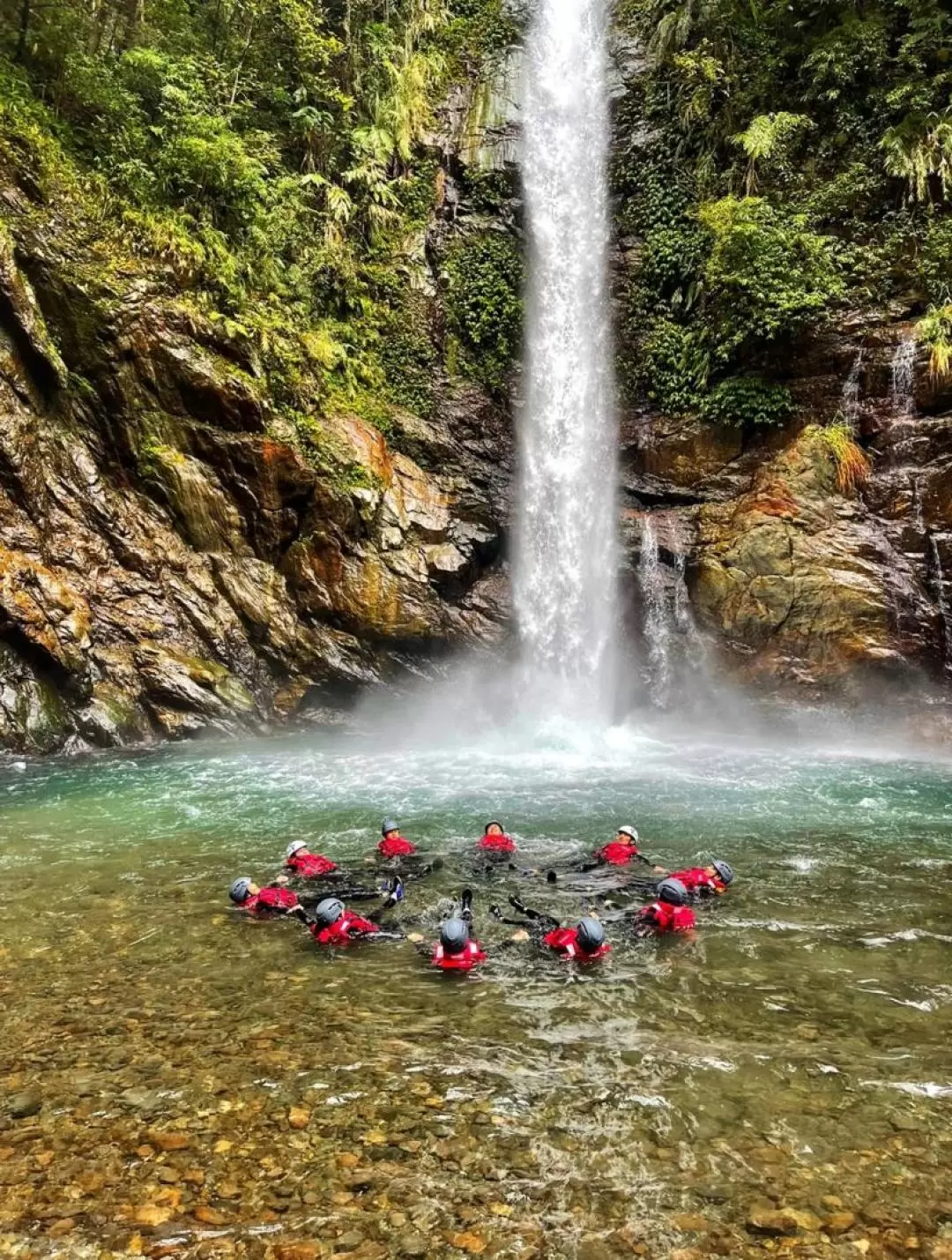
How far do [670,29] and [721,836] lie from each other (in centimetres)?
→ 2431

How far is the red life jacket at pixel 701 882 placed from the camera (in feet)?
23.4

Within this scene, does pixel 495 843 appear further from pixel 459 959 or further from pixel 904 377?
pixel 904 377

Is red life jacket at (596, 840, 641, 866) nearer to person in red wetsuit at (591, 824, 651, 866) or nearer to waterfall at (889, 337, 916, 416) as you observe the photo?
person in red wetsuit at (591, 824, 651, 866)

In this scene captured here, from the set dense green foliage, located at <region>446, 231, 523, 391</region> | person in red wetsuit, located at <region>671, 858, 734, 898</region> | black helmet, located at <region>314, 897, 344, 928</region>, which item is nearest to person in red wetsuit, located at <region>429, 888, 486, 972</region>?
black helmet, located at <region>314, 897, 344, 928</region>

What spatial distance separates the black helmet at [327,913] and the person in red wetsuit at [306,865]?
1633 millimetres

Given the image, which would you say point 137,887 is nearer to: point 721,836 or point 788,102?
point 721,836

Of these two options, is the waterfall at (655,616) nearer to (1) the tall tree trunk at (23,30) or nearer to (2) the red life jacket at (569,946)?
(2) the red life jacket at (569,946)

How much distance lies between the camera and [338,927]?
247 inches

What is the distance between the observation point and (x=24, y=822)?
32.1ft

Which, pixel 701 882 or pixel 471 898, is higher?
pixel 701 882

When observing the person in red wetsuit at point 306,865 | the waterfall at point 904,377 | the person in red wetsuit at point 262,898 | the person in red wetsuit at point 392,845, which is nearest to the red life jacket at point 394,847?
the person in red wetsuit at point 392,845

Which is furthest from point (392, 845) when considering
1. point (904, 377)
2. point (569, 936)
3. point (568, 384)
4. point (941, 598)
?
point (568, 384)

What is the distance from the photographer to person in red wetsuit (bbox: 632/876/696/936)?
20.8 ft

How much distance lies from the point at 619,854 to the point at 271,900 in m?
3.61
